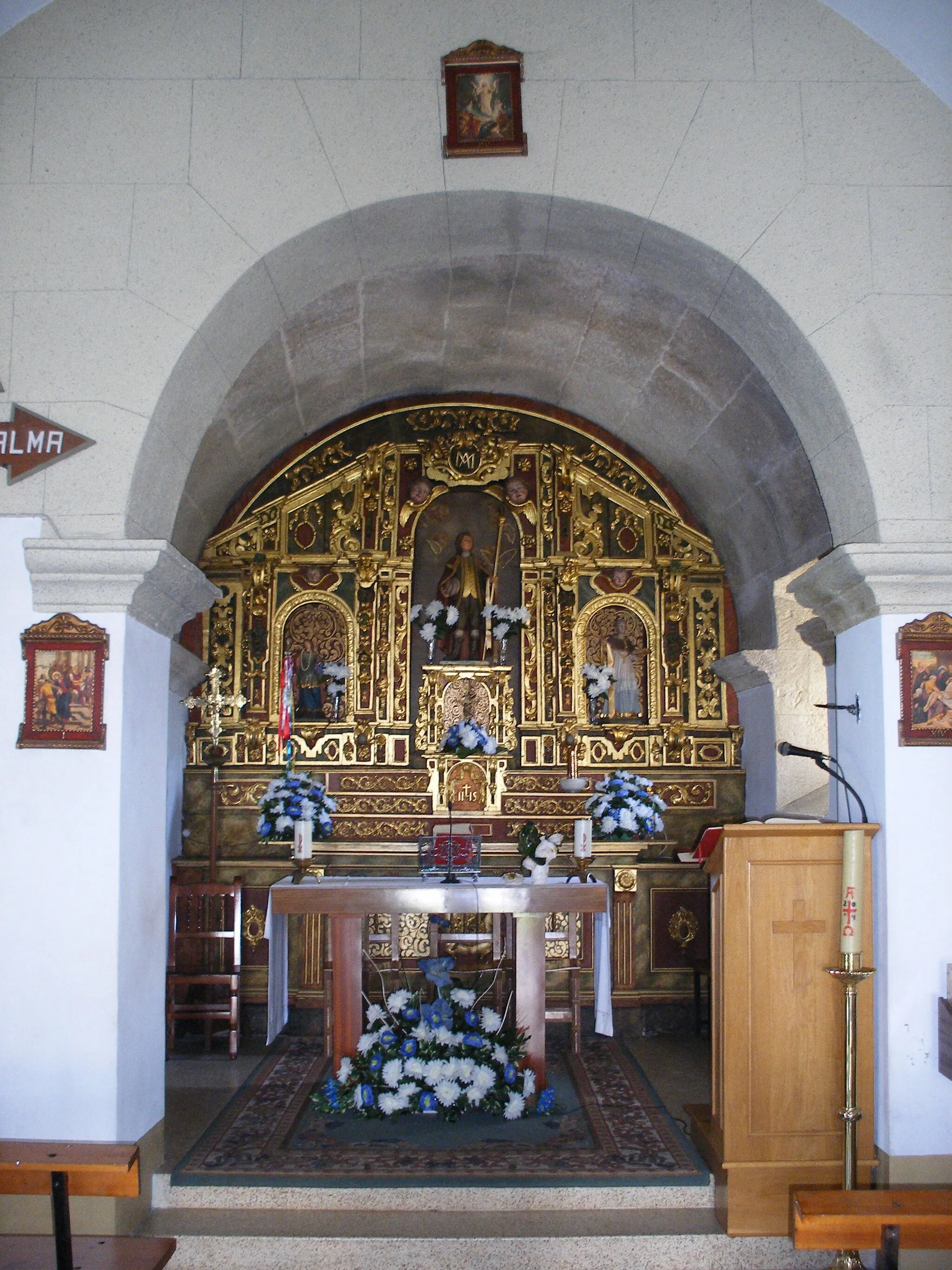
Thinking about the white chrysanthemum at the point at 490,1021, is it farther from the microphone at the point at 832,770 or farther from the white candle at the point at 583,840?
the microphone at the point at 832,770

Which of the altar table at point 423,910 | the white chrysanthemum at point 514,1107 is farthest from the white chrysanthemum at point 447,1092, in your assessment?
the altar table at point 423,910

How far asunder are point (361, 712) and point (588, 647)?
1.89m

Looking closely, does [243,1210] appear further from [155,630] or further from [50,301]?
[50,301]

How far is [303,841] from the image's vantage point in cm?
718

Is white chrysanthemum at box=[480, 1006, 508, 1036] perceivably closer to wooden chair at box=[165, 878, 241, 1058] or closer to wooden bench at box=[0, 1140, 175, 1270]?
wooden chair at box=[165, 878, 241, 1058]

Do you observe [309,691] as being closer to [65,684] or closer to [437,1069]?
[437,1069]

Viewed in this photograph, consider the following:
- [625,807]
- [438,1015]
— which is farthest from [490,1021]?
[625,807]

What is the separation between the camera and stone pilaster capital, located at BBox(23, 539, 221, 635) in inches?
193

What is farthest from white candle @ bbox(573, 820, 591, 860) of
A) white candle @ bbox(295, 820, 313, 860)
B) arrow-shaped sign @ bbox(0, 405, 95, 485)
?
arrow-shaped sign @ bbox(0, 405, 95, 485)

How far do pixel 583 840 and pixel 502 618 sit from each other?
238cm

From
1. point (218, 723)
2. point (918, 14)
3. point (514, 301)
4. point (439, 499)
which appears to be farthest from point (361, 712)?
point (918, 14)

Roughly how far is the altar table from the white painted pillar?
4.56 ft

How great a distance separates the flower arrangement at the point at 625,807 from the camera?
8.16 meters

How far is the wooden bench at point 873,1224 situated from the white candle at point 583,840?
313 centimetres
